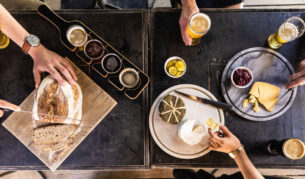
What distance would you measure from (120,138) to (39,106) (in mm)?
596

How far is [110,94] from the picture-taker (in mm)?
1427

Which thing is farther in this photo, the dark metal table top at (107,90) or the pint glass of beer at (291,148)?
the dark metal table top at (107,90)

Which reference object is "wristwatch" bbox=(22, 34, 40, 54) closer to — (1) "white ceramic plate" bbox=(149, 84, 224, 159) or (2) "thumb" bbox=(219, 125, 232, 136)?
(1) "white ceramic plate" bbox=(149, 84, 224, 159)

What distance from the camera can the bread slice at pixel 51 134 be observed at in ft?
4.34

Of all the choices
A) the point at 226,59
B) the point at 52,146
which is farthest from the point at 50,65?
the point at 226,59

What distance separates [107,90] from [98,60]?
0.24 meters

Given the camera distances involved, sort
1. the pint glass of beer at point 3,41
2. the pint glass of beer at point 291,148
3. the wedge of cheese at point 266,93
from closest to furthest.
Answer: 1. the pint glass of beer at point 291,148
2. the wedge of cheese at point 266,93
3. the pint glass of beer at point 3,41

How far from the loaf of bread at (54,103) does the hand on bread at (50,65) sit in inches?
2.6

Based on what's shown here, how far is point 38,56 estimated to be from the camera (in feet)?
4.50

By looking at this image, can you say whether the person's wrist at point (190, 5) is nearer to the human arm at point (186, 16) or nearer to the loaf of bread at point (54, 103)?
the human arm at point (186, 16)

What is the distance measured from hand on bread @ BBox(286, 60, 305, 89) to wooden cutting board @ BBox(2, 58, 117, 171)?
4.26 ft

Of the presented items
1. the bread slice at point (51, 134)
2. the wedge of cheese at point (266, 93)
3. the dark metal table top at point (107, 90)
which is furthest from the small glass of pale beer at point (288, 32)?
the bread slice at point (51, 134)

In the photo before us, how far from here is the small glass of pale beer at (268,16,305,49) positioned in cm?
132

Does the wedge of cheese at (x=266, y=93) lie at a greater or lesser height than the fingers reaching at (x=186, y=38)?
lesser
